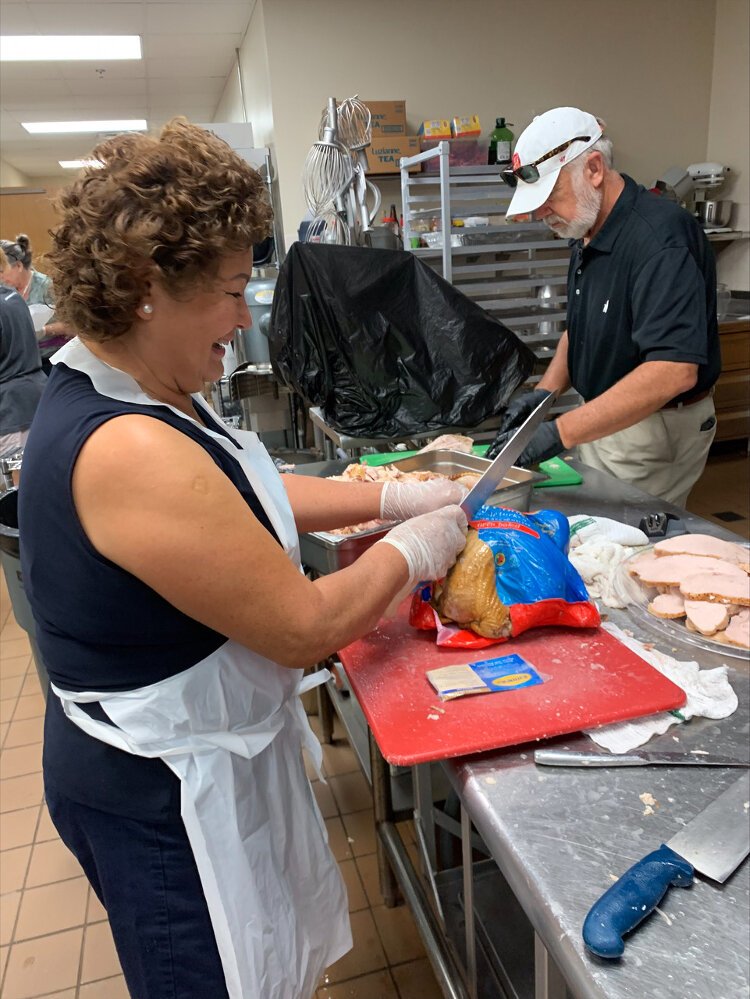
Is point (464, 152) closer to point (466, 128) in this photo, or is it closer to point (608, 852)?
point (466, 128)

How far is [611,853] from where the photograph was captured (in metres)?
0.80

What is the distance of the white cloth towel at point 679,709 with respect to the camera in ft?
3.15

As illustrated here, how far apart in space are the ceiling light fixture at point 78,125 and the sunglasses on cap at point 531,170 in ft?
23.5

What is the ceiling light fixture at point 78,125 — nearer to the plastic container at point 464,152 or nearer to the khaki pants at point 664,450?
the plastic container at point 464,152

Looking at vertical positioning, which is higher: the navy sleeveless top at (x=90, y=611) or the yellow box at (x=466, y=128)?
the yellow box at (x=466, y=128)

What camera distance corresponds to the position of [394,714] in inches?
39.4

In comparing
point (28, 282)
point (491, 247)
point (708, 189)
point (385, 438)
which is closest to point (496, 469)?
point (385, 438)

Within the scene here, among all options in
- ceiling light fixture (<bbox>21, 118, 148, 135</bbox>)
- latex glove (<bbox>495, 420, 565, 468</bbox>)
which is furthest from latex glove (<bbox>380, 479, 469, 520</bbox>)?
ceiling light fixture (<bbox>21, 118, 148, 135</bbox>)

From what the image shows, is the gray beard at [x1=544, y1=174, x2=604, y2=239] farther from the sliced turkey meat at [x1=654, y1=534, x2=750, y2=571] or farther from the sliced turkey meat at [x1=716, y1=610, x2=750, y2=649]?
the sliced turkey meat at [x1=716, y1=610, x2=750, y2=649]

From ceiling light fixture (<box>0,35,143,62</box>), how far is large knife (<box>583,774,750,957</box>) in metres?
6.06

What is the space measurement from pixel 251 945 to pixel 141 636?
19.8 inches

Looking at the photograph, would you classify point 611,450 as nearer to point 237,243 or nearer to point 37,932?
point 237,243

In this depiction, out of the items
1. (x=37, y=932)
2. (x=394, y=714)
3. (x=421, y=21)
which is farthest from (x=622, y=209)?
(x=421, y=21)

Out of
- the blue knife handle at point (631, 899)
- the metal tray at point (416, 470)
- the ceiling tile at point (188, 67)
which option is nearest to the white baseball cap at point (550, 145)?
the metal tray at point (416, 470)
